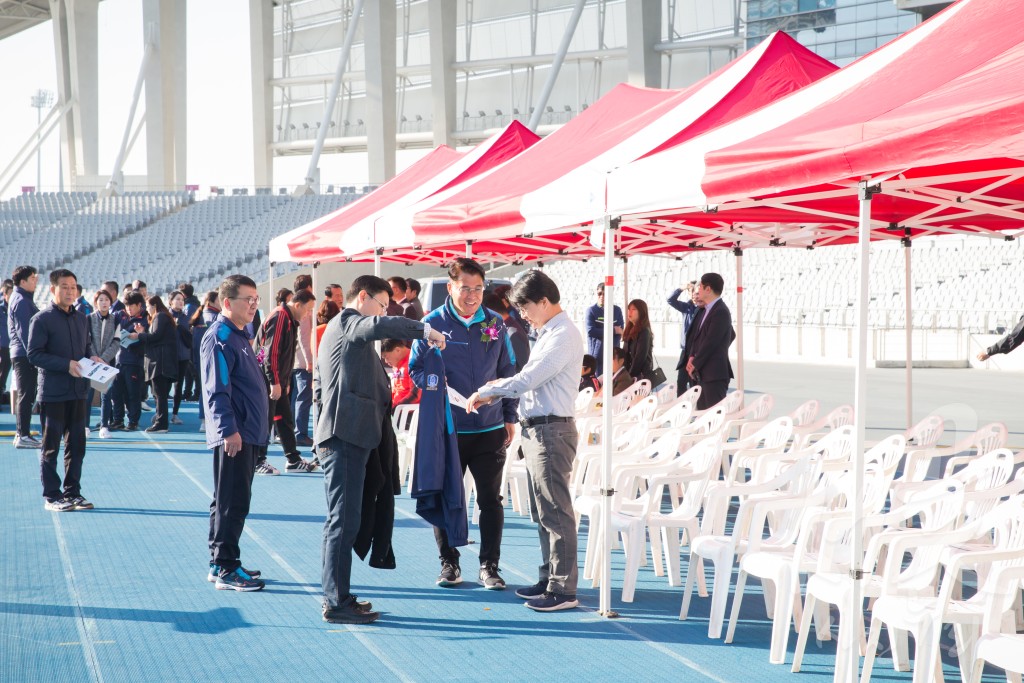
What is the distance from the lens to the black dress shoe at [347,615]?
17.9 feet

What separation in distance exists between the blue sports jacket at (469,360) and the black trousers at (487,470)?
6cm

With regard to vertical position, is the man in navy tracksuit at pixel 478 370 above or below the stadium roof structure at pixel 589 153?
below

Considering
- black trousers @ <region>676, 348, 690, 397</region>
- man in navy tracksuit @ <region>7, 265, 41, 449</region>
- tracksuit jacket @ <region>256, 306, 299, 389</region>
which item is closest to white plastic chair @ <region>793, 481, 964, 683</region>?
black trousers @ <region>676, 348, 690, 397</region>

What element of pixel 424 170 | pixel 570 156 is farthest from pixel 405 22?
pixel 570 156

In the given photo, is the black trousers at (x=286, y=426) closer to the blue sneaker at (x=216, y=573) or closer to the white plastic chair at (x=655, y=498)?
the blue sneaker at (x=216, y=573)

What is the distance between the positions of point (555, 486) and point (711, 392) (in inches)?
179

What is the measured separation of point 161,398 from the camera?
13.8 meters

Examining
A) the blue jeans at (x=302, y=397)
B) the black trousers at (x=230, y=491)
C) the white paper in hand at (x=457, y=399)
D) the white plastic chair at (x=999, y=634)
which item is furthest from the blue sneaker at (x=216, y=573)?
the blue jeans at (x=302, y=397)

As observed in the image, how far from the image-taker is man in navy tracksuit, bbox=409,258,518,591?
593 centimetres

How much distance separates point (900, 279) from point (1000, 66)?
2790 centimetres

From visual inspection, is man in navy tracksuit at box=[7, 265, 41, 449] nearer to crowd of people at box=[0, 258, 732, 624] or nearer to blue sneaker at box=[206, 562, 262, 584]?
blue sneaker at box=[206, 562, 262, 584]

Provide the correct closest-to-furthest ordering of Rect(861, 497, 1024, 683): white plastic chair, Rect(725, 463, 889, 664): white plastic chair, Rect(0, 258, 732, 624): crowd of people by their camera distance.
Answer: Rect(861, 497, 1024, 683): white plastic chair, Rect(725, 463, 889, 664): white plastic chair, Rect(0, 258, 732, 624): crowd of people

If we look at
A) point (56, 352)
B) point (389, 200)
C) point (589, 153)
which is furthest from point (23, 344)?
point (589, 153)

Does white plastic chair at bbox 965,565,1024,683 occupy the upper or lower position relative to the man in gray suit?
lower
